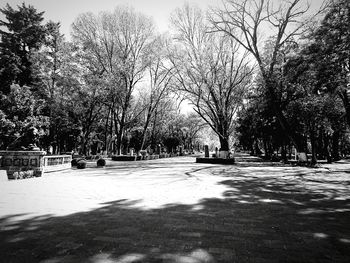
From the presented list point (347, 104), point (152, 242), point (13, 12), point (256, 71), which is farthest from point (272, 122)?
point (13, 12)

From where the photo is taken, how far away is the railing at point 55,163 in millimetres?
14766

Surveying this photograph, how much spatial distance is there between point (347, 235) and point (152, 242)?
358cm

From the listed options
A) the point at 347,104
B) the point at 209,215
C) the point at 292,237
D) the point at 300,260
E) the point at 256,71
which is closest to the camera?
the point at 300,260

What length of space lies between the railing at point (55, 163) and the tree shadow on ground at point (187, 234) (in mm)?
10876

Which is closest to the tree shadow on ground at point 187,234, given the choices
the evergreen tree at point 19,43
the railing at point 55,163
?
the railing at point 55,163

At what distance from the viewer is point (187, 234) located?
13.3 feet

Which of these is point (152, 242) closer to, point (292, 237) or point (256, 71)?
point (292, 237)

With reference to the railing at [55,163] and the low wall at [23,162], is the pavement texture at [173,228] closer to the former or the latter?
the low wall at [23,162]

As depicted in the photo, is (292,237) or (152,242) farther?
(292,237)

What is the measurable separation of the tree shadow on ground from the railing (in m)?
10.9

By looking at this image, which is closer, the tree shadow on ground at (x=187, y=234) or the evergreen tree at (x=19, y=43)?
the tree shadow on ground at (x=187, y=234)

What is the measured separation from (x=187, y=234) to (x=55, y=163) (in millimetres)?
15044

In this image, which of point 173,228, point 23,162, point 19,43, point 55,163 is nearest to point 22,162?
point 23,162

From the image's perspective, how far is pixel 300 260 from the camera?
124 inches
